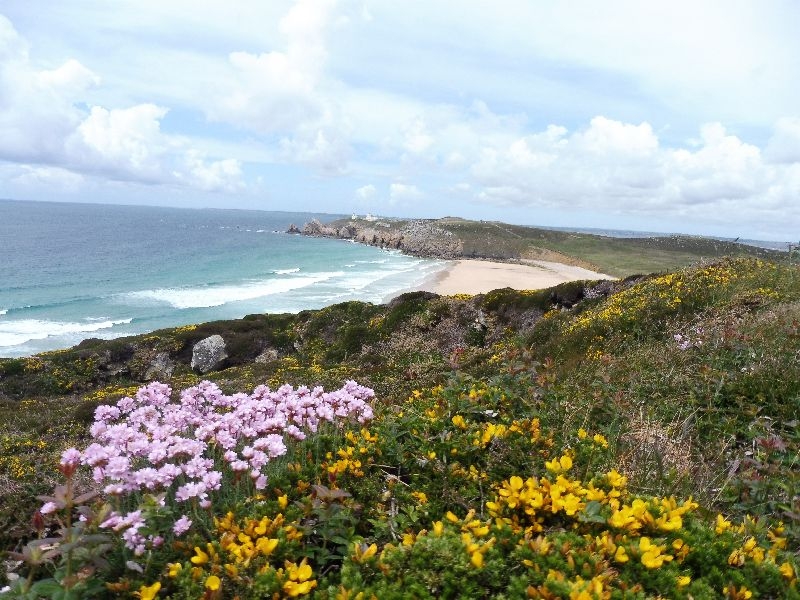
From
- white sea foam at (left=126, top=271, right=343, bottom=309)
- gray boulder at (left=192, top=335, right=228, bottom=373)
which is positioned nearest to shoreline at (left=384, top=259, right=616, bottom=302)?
white sea foam at (left=126, top=271, right=343, bottom=309)

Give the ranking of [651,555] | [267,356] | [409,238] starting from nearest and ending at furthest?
[651,555] < [267,356] < [409,238]

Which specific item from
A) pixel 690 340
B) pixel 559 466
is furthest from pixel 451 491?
pixel 690 340

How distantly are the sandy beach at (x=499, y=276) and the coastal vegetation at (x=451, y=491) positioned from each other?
153 ft

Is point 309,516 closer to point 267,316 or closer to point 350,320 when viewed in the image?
point 350,320

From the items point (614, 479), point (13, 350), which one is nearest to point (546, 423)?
point (614, 479)

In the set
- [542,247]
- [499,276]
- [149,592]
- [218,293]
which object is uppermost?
[542,247]

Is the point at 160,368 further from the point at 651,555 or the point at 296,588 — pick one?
the point at 651,555

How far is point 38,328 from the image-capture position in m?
42.6

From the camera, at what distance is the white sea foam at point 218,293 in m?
53.9

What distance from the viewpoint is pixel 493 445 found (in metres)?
4.16

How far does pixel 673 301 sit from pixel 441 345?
9458mm

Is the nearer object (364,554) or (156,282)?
(364,554)

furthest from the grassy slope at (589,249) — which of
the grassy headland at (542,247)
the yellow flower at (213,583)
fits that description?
the yellow flower at (213,583)

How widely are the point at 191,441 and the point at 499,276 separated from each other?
7104cm
